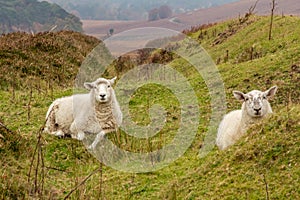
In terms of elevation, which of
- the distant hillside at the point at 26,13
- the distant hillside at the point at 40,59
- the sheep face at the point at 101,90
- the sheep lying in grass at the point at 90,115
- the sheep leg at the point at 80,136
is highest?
the sheep face at the point at 101,90

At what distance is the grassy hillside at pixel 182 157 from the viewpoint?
6.55 meters

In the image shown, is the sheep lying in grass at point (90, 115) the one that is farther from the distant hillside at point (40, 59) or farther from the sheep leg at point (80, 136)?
the distant hillside at point (40, 59)

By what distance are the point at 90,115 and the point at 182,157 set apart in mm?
2862

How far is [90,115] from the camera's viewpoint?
11617 mm

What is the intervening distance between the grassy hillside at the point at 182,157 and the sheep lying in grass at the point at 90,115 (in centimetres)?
50

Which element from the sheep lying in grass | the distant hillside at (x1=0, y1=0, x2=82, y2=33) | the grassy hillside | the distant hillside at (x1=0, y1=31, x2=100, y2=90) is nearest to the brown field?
the distant hillside at (x1=0, y1=0, x2=82, y2=33)

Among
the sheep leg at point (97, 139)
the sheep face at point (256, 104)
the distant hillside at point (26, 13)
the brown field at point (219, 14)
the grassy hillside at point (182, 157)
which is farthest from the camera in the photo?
the distant hillside at point (26, 13)

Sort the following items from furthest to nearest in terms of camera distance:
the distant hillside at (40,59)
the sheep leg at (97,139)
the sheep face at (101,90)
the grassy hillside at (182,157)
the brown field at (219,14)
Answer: the brown field at (219,14) < the distant hillside at (40,59) < the sheep face at (101,90) < the sheep leg at (97,139) < the grassy hillside at (182,157)

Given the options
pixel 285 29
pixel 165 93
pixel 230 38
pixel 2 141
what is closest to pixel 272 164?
pixel 2 141

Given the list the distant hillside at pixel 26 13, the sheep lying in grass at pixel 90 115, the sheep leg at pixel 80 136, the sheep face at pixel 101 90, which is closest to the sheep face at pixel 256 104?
the sheep face at pixel 101 90

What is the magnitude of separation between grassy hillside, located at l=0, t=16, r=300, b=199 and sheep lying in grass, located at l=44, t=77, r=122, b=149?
0.50 meters

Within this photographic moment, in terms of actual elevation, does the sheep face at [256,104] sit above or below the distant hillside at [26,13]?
above

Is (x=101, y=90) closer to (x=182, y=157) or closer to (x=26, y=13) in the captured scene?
(x=182, y=157)

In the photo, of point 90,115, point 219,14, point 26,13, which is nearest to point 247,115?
point 90,115
